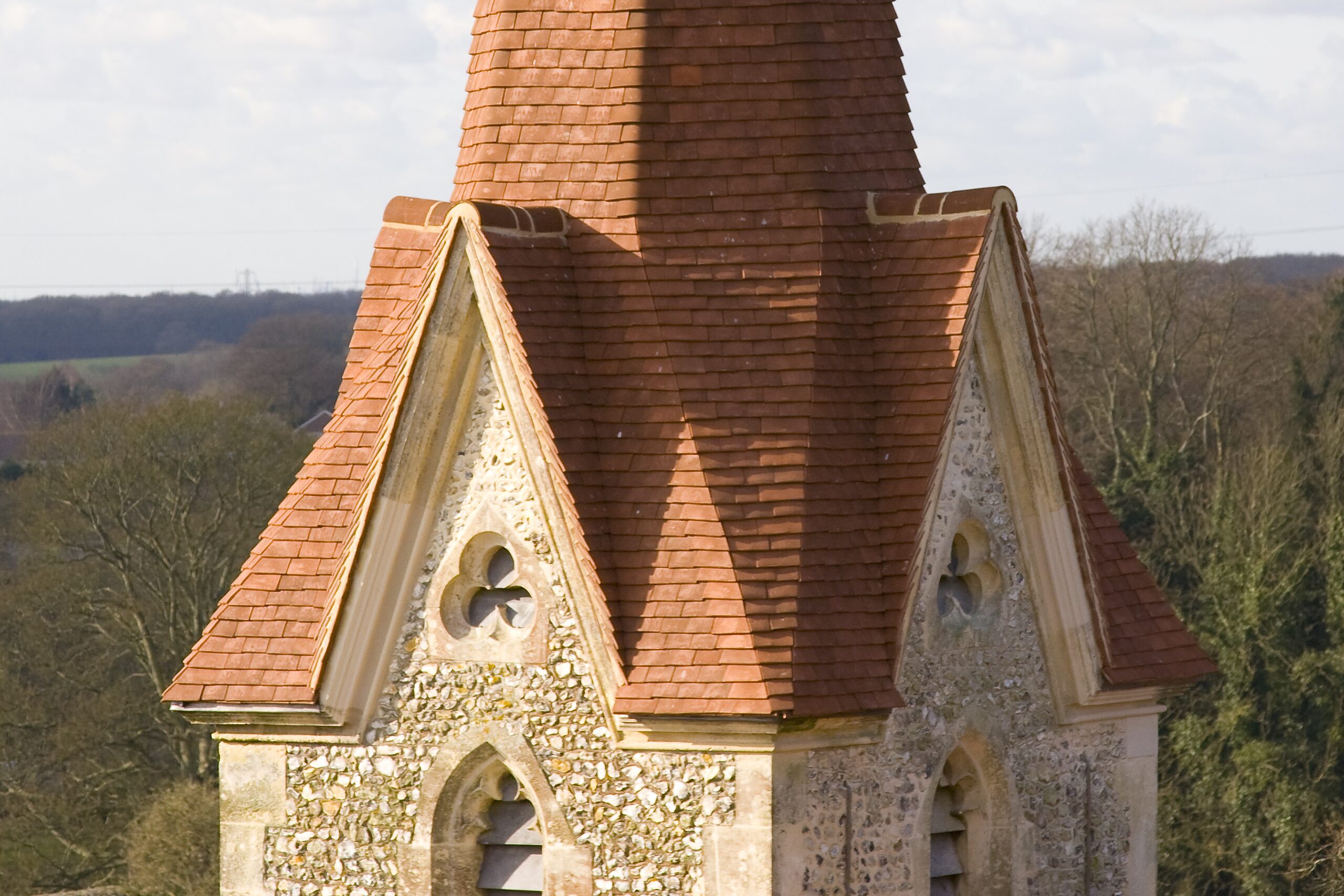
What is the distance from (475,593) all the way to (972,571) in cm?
239

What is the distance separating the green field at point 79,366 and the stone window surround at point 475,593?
68.0 meters

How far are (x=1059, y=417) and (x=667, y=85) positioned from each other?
2.53 m

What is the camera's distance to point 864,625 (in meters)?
10.1

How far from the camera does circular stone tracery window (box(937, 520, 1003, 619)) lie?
10.8 m

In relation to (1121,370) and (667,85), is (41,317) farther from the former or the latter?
(667,85)

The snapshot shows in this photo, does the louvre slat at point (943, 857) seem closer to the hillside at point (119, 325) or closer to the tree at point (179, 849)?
the tree at point (179, 849)

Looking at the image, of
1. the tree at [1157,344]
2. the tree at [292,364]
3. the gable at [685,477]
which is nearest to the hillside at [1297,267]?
the tree at [1157,344]

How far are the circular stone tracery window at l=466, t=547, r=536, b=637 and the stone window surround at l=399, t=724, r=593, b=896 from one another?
46 cm

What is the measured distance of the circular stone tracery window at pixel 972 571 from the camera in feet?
35.3

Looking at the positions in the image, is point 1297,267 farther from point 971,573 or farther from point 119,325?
point 971,573

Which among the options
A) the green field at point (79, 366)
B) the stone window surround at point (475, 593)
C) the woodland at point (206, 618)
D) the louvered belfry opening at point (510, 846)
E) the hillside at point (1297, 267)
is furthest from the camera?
the green field at point (79, 366)

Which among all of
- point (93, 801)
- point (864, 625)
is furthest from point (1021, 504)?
point (93, 801)

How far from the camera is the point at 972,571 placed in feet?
35.4

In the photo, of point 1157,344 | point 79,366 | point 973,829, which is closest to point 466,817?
point 973,829
